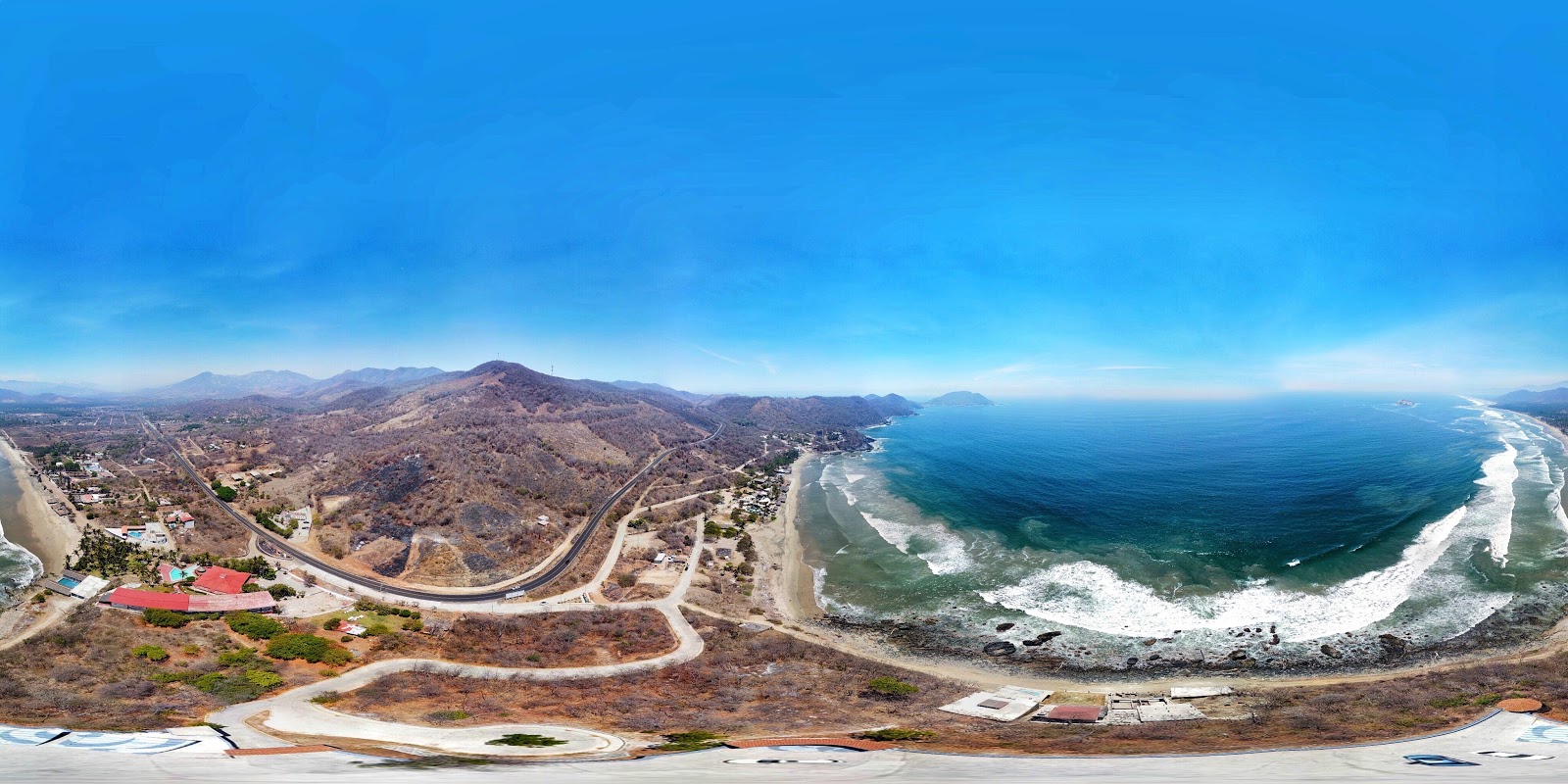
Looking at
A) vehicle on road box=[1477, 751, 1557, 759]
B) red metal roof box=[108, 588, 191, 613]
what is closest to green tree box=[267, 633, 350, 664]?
red metal roof box=[108, 588, 191, 613]

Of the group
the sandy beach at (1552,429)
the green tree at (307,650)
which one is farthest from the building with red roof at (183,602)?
the sandy beach at (1552,429)

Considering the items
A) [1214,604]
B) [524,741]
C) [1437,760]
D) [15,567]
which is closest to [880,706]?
[524,741]

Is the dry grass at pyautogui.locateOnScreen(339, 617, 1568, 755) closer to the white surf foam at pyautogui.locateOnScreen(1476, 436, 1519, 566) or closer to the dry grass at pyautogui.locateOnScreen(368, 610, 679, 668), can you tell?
the dry grass at pyautogui.locateOnScreen(368, 610, 679, 668)

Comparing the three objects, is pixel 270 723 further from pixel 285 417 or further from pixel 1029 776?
pixel 285 417

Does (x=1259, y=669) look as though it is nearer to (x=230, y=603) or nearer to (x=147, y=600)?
(x=230, y=603)

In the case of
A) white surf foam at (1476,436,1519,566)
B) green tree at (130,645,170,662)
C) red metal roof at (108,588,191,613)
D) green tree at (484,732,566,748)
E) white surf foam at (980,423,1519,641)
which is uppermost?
white surf foam at (1476,436,1519,566)

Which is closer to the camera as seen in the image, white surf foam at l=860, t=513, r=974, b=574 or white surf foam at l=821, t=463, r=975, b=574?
white surf foam at l=860, t=513, r=974, b=574

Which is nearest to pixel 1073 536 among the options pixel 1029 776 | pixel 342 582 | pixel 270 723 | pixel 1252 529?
pixel 1252 529
